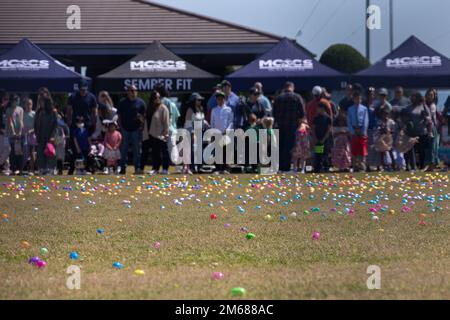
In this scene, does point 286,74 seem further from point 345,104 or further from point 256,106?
point 256,106

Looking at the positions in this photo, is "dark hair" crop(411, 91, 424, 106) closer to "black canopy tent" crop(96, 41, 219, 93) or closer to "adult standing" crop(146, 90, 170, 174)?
"black canopy tent" crop(96, 41, 219, 93)

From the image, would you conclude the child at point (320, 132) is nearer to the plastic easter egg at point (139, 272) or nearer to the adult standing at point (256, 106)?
the adult standing at point (256, 106)

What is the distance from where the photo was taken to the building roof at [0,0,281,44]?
115 feet

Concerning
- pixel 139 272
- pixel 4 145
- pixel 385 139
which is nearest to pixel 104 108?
pixel 4 145

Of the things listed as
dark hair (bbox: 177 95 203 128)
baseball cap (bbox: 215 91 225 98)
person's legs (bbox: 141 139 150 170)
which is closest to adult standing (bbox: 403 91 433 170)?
baseball cap (bbox: 215 91 225 98)

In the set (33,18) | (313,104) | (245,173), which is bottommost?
(245,173)

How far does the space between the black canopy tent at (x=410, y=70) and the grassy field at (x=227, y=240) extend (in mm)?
7436

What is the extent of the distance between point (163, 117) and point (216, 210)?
910cm

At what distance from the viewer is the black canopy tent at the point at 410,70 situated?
77.1 ft

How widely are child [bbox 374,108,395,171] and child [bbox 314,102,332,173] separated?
1.42m

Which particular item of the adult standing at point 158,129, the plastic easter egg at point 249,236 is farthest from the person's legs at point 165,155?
the plastic easter egg at point 249,236

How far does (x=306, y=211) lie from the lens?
11.9 metres
